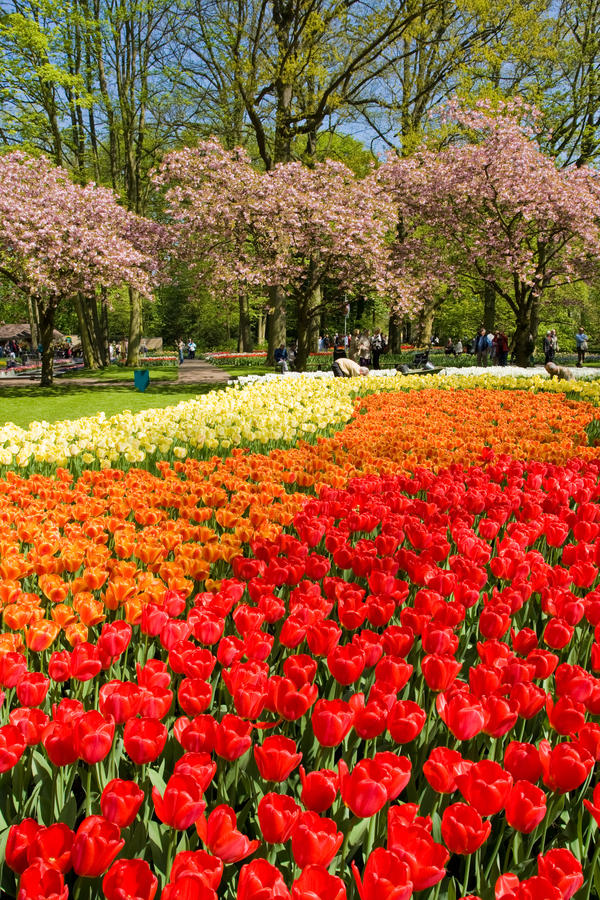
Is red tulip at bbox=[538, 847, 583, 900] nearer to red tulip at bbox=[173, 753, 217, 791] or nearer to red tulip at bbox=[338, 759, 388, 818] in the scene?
red tulip at bbox=[338, 759, 388, 818]

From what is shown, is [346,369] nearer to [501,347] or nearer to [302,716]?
[501,347]

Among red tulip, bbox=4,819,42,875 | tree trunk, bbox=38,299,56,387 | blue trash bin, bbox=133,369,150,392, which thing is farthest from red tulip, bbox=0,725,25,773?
tree trunk, bbox=38,299,56,387

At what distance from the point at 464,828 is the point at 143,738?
652 mm

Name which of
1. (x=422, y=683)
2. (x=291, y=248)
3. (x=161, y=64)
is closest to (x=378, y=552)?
(x=422, y=683)

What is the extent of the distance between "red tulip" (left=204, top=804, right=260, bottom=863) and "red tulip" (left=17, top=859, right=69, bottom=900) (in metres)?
0.24

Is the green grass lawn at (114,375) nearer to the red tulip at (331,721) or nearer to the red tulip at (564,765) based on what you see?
the red tulip at (331,721)

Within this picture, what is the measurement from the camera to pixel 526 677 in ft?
5.58

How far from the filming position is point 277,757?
1326mm

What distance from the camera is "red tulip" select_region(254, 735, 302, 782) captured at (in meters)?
1.32

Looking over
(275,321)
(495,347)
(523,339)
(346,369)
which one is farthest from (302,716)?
(495,347)

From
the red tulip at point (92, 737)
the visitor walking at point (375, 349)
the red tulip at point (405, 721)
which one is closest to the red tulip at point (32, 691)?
the red tulip at point (92, 737)

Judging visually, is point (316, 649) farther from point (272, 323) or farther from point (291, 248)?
point (272, 323)

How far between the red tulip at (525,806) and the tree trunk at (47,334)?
18.8m

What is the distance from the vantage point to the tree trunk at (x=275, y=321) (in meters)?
23.0
